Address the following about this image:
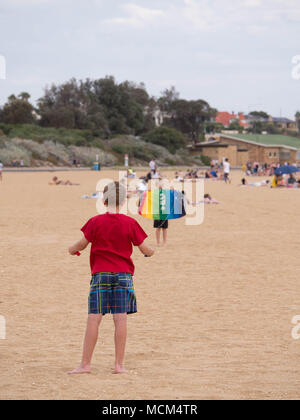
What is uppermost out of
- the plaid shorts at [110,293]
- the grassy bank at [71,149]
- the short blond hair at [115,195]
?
the grassy bank at [71,149]

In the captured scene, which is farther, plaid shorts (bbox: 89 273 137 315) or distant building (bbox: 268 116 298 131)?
distant building (bbox: 268 116 298 131)

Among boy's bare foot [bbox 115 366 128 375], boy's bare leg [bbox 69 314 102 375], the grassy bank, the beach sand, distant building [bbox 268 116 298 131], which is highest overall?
distant building [bbox 268 116 298 131]

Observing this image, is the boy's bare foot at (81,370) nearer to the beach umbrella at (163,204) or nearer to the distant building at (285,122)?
the beach umbrella at (163,204)

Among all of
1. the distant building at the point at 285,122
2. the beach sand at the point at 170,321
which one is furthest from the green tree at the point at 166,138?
the distant building at the point at 285,122

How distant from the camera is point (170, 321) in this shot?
23.0 feet

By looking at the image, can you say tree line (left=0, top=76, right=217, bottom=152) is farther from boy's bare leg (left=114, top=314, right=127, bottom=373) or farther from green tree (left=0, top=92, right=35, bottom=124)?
boy's bare leg (left=114, top=314, right=127, bottom=373)

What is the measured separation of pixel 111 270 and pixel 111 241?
0.22 m

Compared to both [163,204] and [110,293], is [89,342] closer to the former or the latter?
[110,293]

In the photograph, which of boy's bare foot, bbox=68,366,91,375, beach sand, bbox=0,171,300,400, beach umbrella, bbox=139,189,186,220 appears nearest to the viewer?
beach sand, bbox=0,171,300,400

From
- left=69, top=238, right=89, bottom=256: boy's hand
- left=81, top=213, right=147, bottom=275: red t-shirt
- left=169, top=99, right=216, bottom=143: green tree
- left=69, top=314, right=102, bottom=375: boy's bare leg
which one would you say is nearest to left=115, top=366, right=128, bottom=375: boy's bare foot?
left=69, top=314, right=102, bottom=375: boy's bare leg

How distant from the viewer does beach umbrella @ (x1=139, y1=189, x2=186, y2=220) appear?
12094 millimetres

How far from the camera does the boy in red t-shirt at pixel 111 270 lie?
505cm
